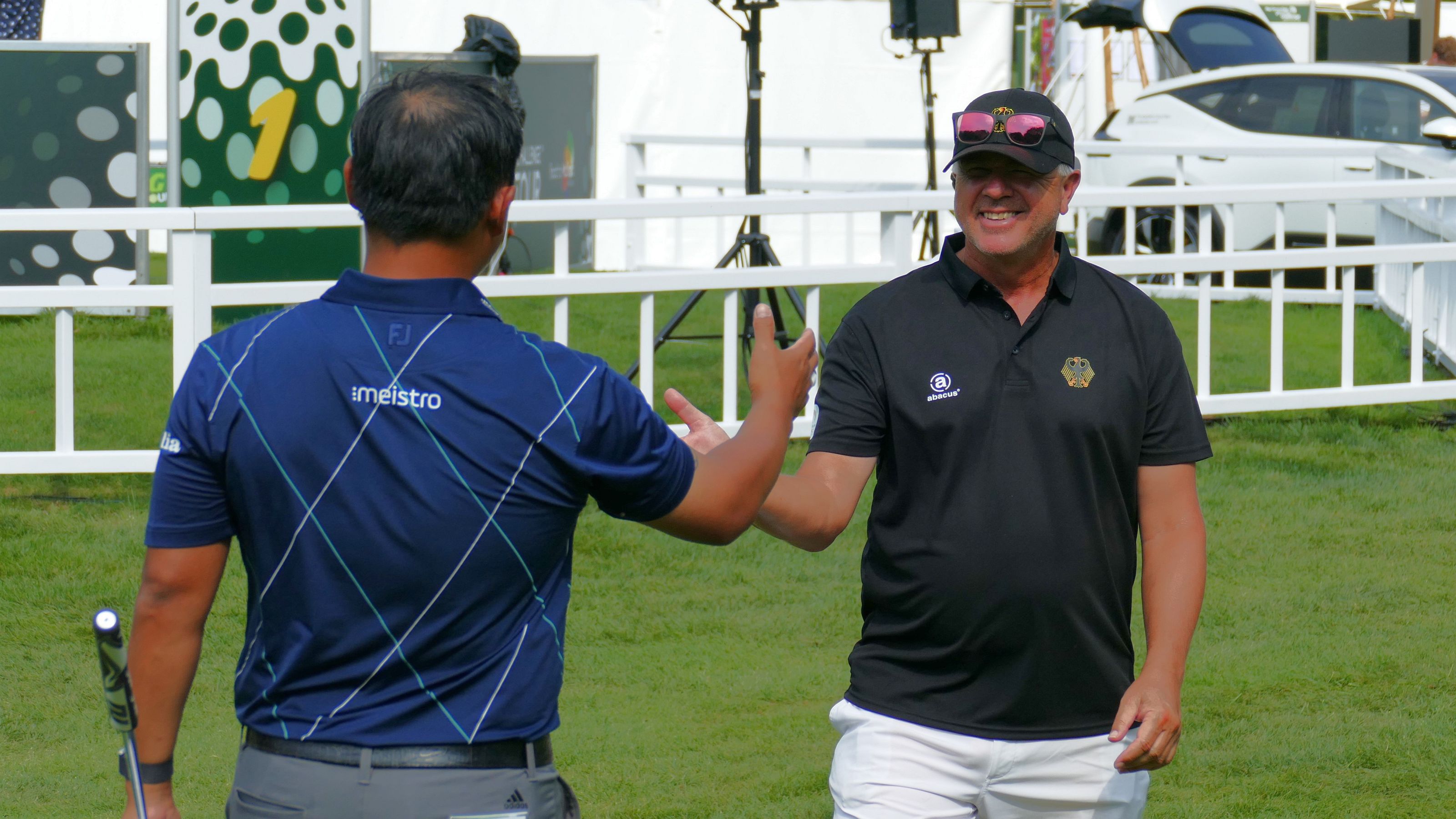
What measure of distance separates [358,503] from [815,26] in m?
13.5

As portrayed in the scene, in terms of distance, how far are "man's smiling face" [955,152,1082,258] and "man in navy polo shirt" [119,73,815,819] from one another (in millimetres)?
994

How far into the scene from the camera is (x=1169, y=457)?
9.15 feet

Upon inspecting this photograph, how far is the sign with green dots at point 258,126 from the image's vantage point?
10.2 metres

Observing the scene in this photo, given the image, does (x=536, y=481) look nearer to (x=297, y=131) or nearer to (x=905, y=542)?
(x=905, y=542)

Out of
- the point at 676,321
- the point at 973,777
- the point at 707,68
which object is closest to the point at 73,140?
the point at 676,321

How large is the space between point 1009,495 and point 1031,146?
0.60 m

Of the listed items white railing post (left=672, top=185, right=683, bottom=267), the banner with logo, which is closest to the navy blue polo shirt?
the banner with logo

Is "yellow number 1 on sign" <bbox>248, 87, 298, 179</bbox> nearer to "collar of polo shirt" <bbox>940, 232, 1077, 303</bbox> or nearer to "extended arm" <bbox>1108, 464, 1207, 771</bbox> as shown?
"collar of polo shirt" <bbox>940, 232, 1077, 303</bbox>

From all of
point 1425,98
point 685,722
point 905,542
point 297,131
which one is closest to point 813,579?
point 685,722

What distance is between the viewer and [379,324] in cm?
199

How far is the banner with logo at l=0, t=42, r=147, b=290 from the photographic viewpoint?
35.2ft

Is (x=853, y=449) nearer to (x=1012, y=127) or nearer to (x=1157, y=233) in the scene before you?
(x=1012, y=127)

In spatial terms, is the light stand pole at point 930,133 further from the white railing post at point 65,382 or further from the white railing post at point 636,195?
the white railing post at point 65,382

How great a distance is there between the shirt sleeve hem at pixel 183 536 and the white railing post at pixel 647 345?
4.43 metres
